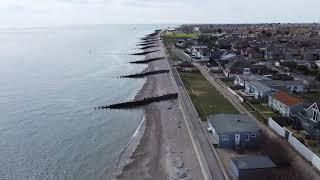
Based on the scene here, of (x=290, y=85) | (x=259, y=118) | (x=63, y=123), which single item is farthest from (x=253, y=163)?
(x=290, y=85)

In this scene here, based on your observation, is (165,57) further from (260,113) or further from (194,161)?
(194,161)

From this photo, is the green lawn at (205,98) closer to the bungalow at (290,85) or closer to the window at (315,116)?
the bungalow at (290,85)

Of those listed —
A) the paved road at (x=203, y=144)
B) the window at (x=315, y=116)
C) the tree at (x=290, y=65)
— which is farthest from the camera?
the tree at (x=290, y=65)

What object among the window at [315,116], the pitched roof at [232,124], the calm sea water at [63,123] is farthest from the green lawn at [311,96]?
the calm sea water at [63,123]

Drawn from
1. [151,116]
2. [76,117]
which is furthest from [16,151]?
[151,116]

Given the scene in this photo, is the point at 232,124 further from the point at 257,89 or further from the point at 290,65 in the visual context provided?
the point at 290,65

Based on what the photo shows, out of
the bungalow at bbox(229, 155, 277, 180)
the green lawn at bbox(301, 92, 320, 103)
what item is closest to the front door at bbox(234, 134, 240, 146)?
the bungalow at bbox(229, 155, 277, 180)
